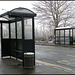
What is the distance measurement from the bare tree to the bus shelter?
740 cm

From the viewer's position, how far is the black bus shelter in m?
7.54

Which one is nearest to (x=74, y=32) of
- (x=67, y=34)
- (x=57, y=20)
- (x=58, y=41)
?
(x=67, y=34)

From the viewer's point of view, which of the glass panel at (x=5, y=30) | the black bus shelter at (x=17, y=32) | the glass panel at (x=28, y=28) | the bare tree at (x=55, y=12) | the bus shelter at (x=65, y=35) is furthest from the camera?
the bare tree at (x=55, y=12)

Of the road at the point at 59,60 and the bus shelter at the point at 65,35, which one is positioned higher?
the bus shelter at the point at 65,35

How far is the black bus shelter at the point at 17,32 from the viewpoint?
754 cm

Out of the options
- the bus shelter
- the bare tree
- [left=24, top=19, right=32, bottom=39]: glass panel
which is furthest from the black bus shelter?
the bare tree

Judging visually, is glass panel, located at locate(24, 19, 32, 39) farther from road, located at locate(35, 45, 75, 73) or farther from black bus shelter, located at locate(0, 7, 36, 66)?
road, located at locate(35, 45, 75, 73)

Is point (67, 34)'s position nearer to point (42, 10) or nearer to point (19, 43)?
point (42, 10)

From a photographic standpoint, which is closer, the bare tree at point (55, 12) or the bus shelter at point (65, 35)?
the bus shelter at point (65, 35)

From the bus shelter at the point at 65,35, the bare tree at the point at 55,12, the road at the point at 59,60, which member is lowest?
the road at the point at 59,60

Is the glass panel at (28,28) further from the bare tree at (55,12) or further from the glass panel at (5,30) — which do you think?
the bare tree at (55,12)

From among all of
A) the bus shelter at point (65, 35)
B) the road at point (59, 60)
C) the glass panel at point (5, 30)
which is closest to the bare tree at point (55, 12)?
the bus shelter at point (65, 35)

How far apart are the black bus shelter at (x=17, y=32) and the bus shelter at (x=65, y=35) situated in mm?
14013

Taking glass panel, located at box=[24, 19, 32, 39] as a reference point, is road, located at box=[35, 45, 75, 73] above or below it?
below
